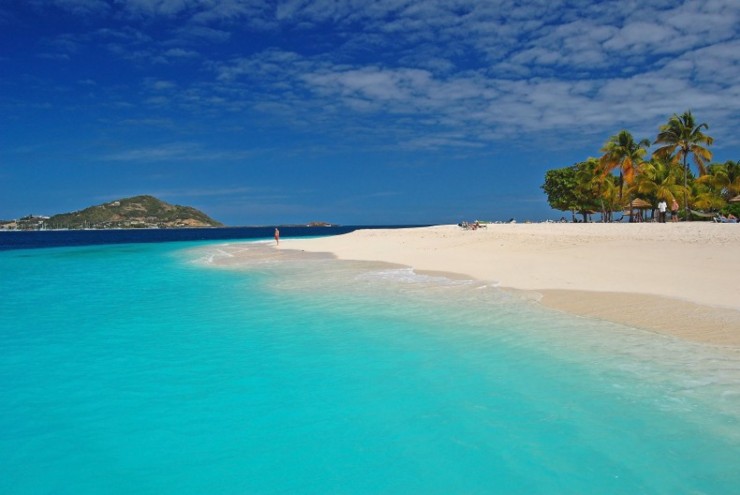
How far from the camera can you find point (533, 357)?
322 inches

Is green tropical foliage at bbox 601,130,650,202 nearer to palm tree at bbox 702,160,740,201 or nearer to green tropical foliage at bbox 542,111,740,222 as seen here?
green tropical foliage at bbox 542,111,740,222

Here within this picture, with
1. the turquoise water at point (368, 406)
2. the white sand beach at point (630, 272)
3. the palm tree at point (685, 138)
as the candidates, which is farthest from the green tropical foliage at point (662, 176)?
the turquoise water at point (368, 406)

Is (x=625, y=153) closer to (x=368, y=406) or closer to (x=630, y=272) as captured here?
(x=630, y=272)

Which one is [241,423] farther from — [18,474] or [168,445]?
[18,474]

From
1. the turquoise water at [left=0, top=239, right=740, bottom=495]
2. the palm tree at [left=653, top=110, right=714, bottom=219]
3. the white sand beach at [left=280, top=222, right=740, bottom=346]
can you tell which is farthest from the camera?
the palm tree at [left=653, top=110, right=714, bottom=219]

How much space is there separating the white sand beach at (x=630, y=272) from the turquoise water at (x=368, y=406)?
1.22 m

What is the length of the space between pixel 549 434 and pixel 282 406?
3.48m

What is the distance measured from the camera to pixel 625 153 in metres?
48.4

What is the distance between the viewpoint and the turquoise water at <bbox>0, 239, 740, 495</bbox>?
188 inches

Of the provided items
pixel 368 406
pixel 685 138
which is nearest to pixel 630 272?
pixel 368 406

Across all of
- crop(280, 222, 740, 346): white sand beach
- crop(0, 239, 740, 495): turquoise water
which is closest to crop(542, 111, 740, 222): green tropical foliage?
crop(280, 222, 740, 346): white sand beach

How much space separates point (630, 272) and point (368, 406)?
12572mm

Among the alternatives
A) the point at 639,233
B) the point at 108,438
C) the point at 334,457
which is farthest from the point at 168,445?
the point at 639,233

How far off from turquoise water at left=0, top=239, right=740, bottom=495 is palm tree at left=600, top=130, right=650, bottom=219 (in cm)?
4375
